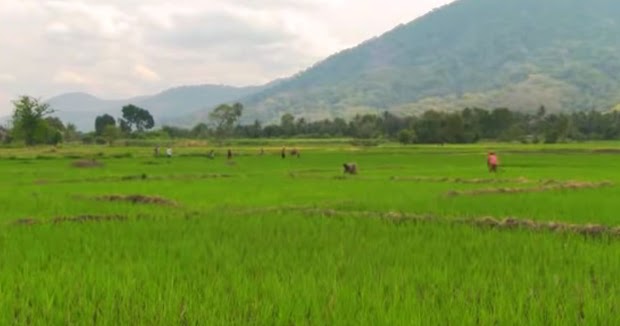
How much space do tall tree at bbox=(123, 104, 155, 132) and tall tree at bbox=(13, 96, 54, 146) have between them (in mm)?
57856

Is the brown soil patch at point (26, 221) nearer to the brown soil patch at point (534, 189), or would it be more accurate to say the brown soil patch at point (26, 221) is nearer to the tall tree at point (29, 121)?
the brown soil patch at point (534, 189)

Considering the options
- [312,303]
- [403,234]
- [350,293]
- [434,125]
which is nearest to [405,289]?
[350,293]

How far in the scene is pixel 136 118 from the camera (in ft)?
431

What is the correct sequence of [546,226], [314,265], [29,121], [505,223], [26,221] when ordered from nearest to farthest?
[314,265], [546,226], [505,223], [26,221], [29,121]

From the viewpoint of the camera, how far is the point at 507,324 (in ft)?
12.8

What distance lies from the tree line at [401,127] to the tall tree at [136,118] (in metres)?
9.47

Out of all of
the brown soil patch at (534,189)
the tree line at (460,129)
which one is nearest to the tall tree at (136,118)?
the tree line at (460,129)

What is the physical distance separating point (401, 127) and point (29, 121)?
5810 centimetres

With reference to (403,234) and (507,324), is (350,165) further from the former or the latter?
(507,324)

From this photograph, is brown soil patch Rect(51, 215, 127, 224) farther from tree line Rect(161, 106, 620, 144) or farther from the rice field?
tree line Rect(161, 106, 620, 144)

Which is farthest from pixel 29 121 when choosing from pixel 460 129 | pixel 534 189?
pixel 534 189

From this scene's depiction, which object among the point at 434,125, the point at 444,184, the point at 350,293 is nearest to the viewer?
the point at 350,293

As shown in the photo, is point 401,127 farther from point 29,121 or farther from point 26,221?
point 26,221

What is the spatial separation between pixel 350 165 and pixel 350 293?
69.7 feet
